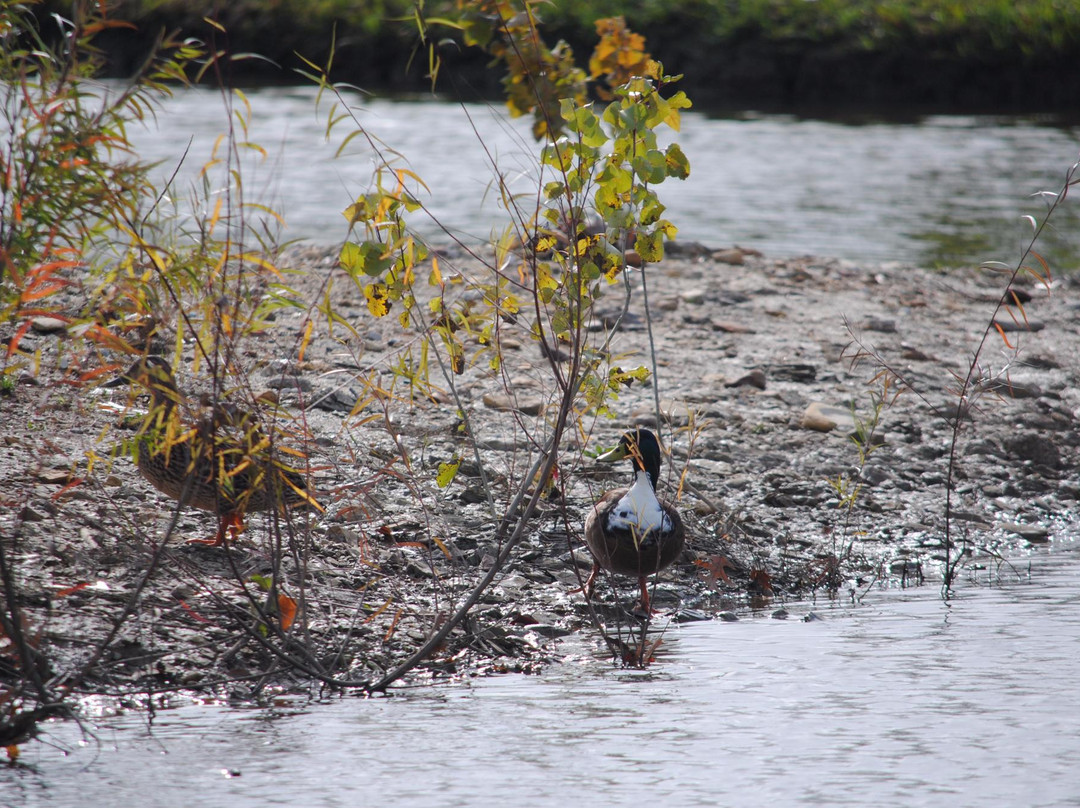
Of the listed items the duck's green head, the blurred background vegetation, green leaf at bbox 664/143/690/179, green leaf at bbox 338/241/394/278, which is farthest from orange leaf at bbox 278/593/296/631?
the blurred background vegetation

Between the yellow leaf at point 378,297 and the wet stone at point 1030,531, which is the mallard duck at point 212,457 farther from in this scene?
the wet stone at point 1030,531

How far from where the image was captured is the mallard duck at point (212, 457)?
4.09 metres

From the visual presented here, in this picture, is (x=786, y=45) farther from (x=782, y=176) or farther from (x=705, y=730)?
(x=705, y=730)

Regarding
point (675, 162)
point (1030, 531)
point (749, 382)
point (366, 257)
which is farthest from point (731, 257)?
point (366, 257)

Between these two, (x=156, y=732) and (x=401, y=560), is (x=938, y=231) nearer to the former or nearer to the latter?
(x=401, y=560)

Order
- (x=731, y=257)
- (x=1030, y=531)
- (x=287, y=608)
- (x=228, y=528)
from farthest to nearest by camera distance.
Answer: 1. (x=731, y=257)
2. (x=1030, y=531)
3. (x=228, y=528)
4. (x=287, y=608)

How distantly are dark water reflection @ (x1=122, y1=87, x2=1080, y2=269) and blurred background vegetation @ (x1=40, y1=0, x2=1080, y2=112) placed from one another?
→ 91.5 inches

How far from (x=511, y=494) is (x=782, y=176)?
1430 cm

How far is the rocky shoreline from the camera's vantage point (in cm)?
485

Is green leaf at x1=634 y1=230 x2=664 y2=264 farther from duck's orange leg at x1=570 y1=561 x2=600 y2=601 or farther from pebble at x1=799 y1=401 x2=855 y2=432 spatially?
pebble at x1=799 y1=401 x2=855 y2=432

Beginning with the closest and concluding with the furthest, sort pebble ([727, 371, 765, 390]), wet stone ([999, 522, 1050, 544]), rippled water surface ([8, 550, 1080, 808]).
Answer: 1. rippled water surface ([8, 550, 1080, 808])
2. wet stone ([999, 522, 1050, 544])
3. pebble ([727, 371, 765, 390])

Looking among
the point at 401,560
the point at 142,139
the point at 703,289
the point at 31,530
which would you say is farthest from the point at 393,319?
the point at 142,139

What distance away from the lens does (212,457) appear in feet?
14.3

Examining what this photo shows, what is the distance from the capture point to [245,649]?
4824 millimetres
